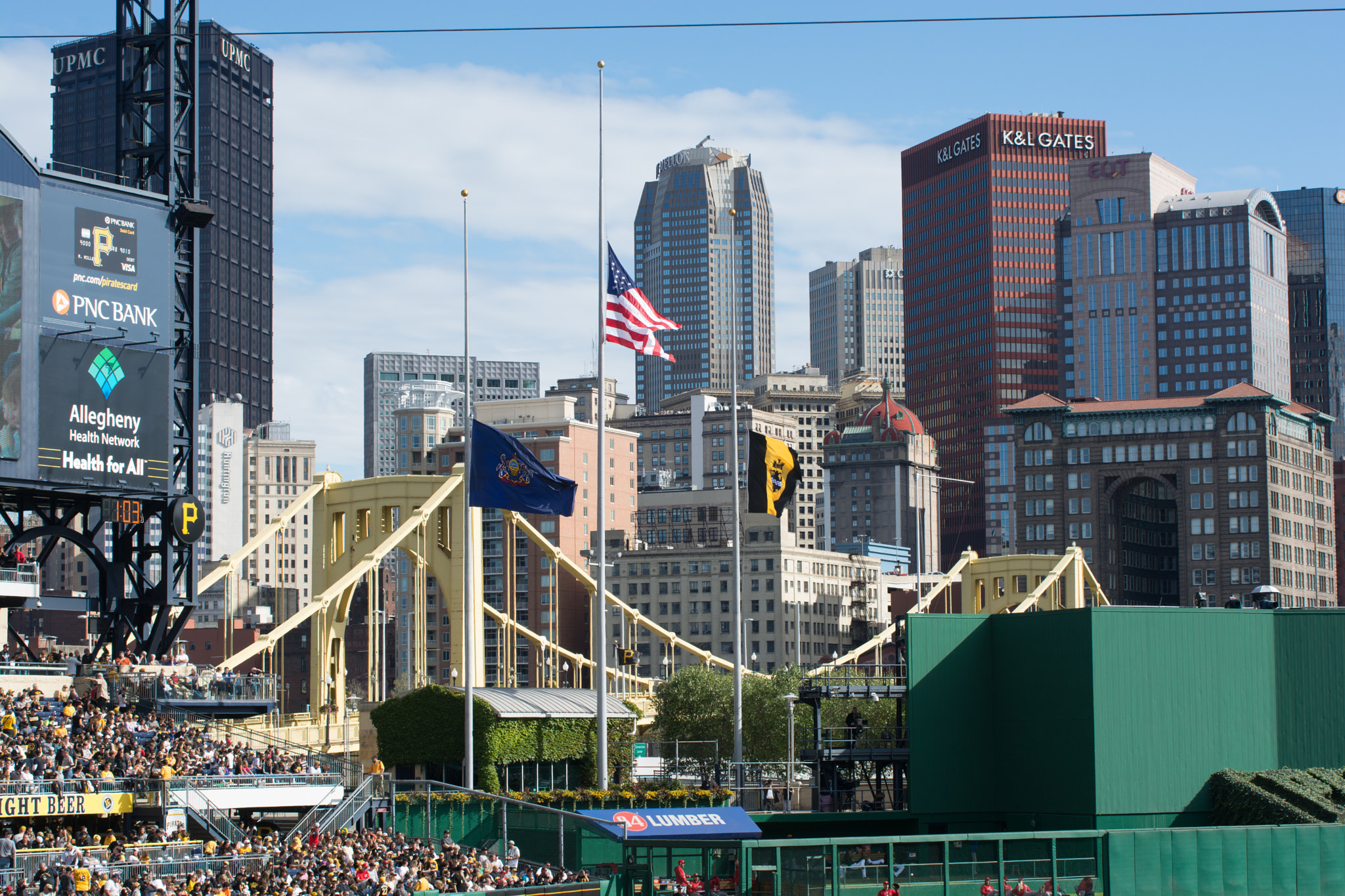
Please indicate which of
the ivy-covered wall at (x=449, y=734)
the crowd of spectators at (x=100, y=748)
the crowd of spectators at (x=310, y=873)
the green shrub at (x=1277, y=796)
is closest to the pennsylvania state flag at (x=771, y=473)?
the ivy-covered wall at (x=449, y=734)

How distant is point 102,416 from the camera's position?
62875 mm

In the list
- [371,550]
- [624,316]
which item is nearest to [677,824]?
[624,316]

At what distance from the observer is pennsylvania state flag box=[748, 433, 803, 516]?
60312mm

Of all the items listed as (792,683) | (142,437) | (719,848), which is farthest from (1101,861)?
(792,683)

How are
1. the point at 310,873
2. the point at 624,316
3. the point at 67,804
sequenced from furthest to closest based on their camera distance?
the point at 624,316 → the point at 67,804 → the point at 310,873

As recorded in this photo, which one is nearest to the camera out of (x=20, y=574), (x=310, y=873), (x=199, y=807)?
(x=310, y=873)

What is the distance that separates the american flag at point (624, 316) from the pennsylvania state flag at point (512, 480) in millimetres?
4794

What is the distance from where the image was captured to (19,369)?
197ft

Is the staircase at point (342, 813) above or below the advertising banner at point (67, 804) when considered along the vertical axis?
below

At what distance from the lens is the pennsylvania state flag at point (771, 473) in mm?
60312

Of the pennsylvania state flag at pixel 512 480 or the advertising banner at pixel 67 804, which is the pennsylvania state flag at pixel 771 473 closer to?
the pennsylvania state flag at pixel 512 480

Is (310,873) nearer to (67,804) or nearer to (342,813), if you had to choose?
(67,804)

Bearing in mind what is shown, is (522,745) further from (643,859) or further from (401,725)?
(643,859)

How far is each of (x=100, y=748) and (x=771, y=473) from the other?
23743 mm
